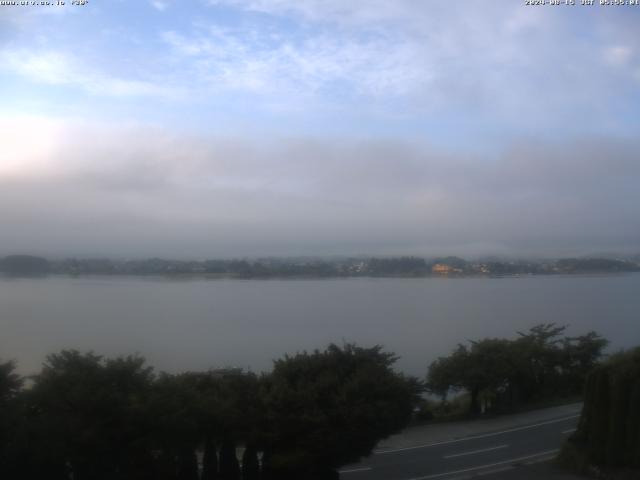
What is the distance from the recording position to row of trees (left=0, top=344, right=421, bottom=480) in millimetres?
9078

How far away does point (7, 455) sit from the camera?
8.04 metres

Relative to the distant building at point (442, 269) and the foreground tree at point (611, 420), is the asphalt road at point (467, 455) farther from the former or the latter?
the distant building at point (442, 269)

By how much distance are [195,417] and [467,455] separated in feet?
25.4

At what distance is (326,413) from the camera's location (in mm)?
11234

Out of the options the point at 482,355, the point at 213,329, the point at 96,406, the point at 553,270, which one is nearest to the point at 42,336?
the point at 213,329

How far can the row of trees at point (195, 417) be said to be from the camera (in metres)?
9.08

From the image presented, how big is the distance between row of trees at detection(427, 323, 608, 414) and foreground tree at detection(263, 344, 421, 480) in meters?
9.76

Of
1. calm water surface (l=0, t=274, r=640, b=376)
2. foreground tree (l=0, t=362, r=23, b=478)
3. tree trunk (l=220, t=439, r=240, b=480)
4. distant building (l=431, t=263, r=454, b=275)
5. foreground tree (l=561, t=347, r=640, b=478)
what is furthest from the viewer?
distant building (l=431, t=263, r=454, b=275)

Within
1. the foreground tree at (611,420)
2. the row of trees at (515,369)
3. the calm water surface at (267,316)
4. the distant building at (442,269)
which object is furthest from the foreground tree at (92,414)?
the distant building at (442,269)

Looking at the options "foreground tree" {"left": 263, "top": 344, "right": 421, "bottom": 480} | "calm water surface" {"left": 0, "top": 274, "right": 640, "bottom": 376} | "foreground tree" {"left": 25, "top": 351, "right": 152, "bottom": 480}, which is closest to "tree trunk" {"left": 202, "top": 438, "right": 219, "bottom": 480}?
"foreground tree" {"left": 263, "top": 344, "right": 421, "bottom": 480}

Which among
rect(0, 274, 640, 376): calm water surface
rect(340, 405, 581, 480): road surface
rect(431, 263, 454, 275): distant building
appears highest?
rect(431, 263, 454, 275): distant building

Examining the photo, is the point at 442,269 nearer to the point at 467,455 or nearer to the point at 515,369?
the point at 515,369

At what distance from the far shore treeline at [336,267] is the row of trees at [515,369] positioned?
1591 centimetres

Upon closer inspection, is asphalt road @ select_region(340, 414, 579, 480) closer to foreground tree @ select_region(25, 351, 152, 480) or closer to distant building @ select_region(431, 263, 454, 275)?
foreground tree @ select_region(25, 351, 152, 480)
